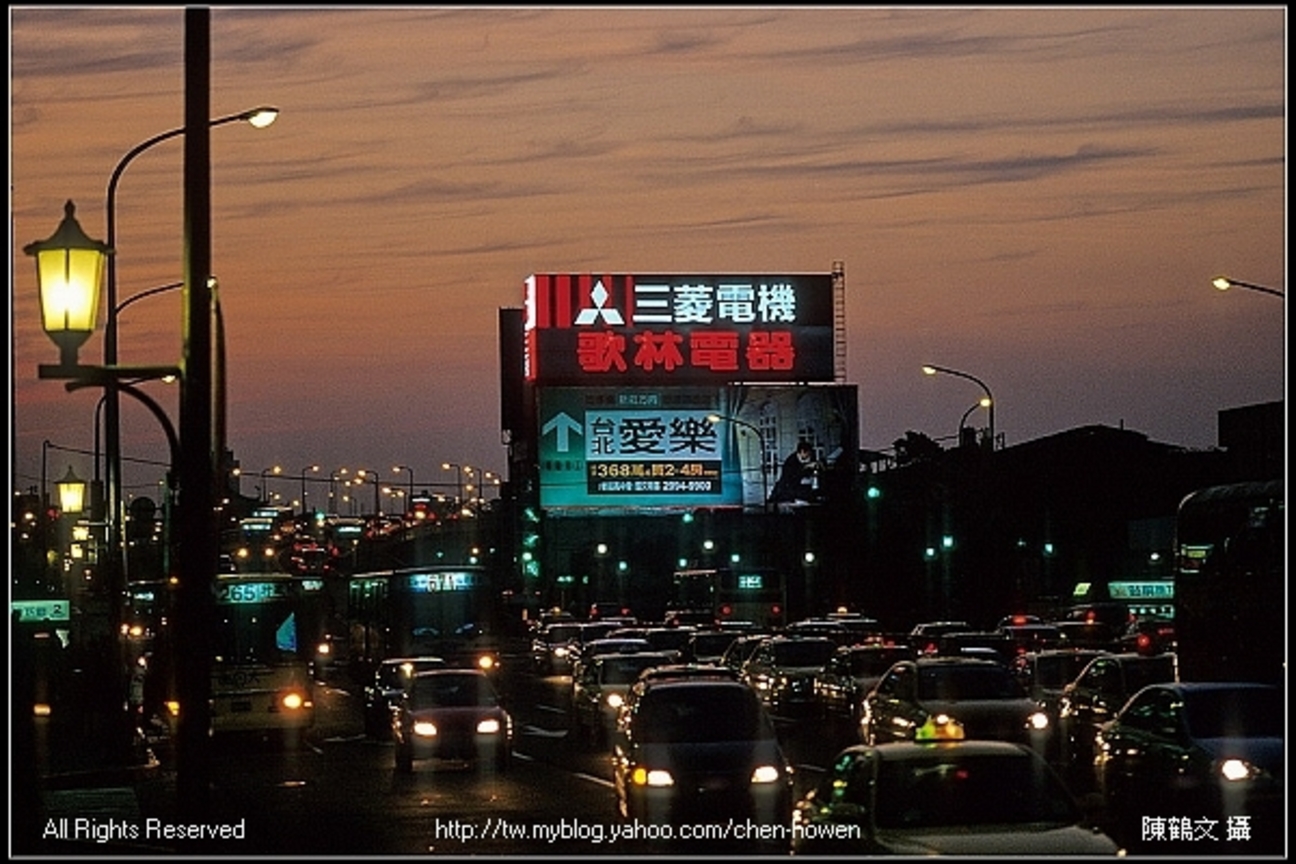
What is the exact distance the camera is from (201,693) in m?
12.7

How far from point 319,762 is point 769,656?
1072cm

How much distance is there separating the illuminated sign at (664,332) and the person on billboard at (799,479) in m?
3.05

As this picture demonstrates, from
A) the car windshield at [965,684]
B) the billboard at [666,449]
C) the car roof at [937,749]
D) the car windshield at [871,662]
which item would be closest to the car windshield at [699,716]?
the car windshield at [965,684]

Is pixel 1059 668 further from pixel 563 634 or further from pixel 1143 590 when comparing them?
pixel 563 634

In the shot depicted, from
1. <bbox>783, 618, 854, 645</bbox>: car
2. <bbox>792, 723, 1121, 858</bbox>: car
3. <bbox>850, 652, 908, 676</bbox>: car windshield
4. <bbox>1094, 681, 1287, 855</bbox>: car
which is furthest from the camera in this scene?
<bbox>783, 618, 854, 645</bbox>: car

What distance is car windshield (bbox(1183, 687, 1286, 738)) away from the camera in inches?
770

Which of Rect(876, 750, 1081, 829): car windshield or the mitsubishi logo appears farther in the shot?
the mitsubishi logo

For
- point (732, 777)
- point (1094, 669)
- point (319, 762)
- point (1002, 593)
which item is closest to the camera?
point (732, 777)

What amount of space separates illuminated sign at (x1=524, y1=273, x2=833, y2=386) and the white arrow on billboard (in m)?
3.03

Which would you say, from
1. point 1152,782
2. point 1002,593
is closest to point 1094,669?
point 1152,782

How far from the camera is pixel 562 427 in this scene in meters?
77.8

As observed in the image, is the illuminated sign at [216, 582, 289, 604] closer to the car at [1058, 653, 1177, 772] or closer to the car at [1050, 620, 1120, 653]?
the car at [1058, 653, 1177, 772]

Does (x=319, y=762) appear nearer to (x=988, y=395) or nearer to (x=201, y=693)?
(x=201, y=693)

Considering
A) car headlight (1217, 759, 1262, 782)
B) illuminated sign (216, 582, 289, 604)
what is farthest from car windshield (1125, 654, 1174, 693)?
illuminated sign (216, 582, 289, 604)
